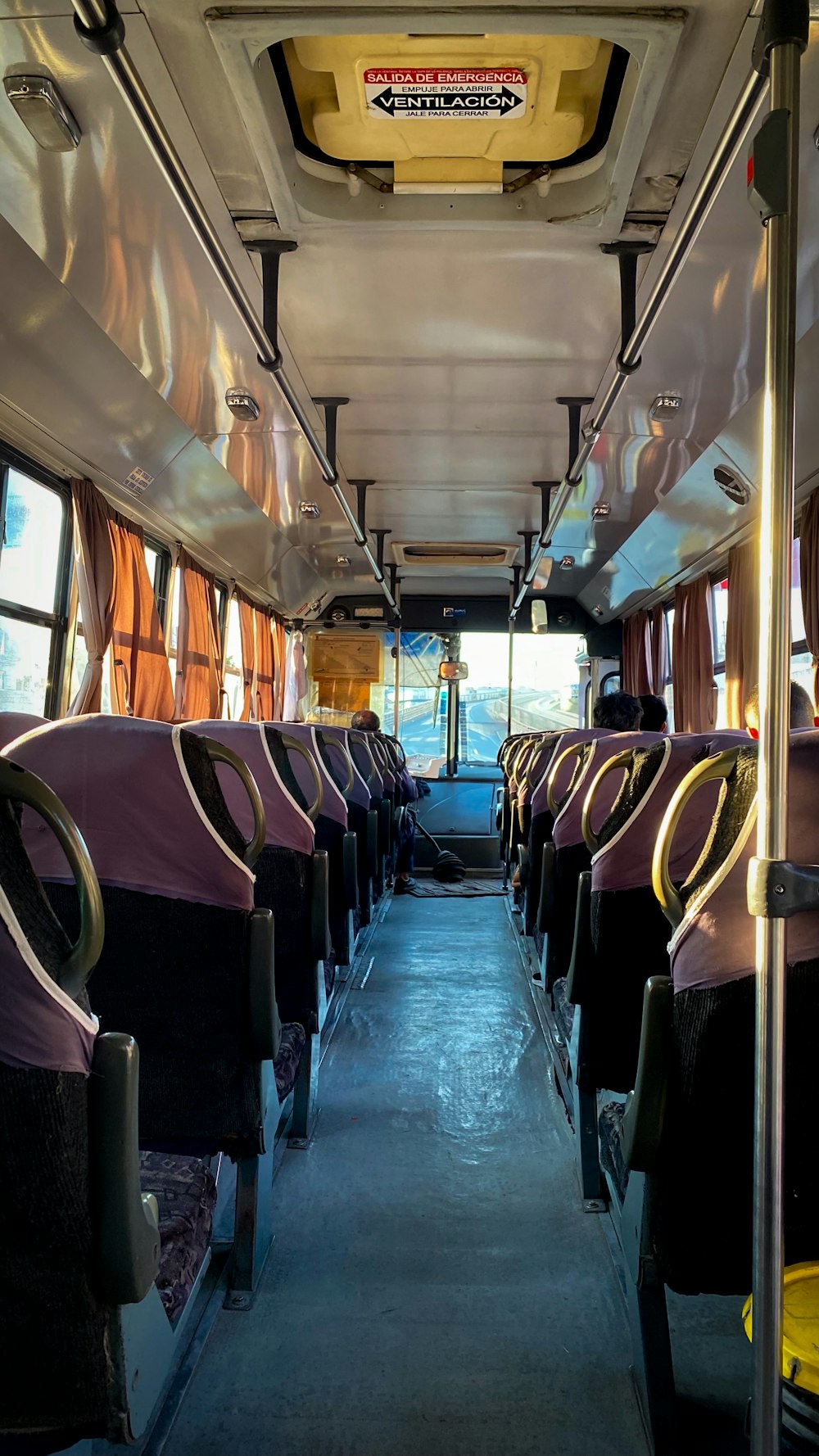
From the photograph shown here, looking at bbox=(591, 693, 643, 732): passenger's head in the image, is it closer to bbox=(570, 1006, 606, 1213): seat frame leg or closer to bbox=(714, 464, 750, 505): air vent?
bbox=(714, 464, 750, 505): air vent

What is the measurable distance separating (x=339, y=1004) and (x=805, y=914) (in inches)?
127

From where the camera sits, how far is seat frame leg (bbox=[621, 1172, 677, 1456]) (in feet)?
5.01

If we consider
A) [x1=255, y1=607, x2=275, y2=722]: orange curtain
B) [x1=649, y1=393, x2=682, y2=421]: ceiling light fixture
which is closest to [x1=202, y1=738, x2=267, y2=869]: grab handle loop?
[x1=649, y1=393, x2=682, y2=421]: ceiling light fixture

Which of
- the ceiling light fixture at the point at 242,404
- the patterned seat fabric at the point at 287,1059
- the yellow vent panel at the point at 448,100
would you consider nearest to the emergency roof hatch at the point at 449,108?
the yellow vent panel at the point at 448,100

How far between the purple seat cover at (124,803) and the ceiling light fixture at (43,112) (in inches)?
78.4

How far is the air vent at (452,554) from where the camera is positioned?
8.93 metres

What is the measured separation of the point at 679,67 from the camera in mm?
2514

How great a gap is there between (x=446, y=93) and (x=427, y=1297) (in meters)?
3.21

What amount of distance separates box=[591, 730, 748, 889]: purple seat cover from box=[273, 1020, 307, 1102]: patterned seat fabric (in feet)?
2.83

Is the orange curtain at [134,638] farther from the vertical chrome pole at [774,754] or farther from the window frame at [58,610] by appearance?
the vertical chrome pole at [774,754]

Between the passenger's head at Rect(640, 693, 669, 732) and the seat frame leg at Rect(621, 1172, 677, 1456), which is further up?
the passenger's head at Rect(640, 693, 669, 732)

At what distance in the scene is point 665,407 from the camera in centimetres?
498

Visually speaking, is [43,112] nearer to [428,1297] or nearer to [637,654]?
[428,1297]

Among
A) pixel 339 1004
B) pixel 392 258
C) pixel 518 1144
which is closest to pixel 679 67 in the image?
pixel 392 258
